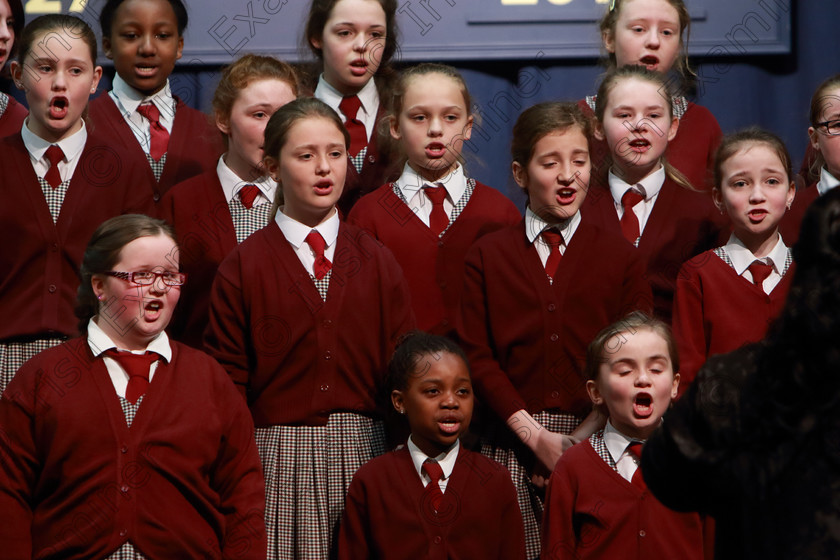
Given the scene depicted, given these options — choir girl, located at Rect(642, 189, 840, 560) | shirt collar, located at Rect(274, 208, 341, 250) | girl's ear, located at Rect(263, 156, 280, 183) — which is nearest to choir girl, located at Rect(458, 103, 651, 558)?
shirt collar, located at Rect(274, 208, 341, 250)

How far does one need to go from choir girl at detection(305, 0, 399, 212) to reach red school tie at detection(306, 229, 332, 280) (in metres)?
0.56

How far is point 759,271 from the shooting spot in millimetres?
2984

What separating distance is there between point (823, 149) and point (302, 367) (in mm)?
1459

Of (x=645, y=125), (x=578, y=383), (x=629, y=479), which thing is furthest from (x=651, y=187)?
(x=629, y=479)

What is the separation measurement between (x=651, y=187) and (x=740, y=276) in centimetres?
39

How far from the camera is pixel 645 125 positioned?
3.24 metres

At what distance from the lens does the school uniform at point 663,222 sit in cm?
319

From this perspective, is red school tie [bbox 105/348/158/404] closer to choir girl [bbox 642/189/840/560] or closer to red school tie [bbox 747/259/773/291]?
choir girl [bbox 642/189/840/560]

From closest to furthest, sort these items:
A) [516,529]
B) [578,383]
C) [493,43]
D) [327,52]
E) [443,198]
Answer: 1. [516,529]
2. [578,383]
3. [443,198]
4. [327,52]
5. [493,43]

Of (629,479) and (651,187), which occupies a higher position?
(651,187)

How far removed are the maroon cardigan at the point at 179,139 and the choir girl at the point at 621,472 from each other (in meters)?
1.26

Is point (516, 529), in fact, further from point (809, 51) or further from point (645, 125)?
point (809, 51)

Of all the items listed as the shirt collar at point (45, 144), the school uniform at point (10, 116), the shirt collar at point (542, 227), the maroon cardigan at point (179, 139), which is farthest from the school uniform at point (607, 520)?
the school uniform at point (10, 116)

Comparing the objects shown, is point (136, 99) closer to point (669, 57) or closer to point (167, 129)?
point (167, 129)
